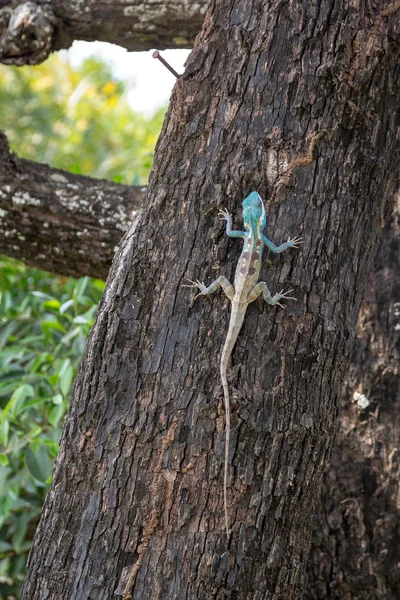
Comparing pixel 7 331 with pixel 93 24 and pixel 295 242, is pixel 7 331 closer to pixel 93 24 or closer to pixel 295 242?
pixel 93 24

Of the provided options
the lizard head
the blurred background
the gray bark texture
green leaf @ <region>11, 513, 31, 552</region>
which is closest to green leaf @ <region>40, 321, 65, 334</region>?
the blurred background

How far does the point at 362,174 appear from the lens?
95.0 inches

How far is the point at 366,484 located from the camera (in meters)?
3.25

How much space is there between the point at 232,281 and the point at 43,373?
1.78m

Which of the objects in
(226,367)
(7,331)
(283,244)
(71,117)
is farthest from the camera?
(71,117)

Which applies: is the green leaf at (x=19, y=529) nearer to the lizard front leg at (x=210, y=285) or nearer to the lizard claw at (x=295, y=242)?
the lizard front leg at (x=210, y=285)

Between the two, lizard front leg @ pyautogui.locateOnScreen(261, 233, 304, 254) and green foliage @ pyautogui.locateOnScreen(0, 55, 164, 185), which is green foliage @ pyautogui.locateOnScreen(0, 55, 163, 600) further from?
green foliage @ pyautogui.locateOnScreen(0, 55, 164, 185)

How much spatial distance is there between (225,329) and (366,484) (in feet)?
4.83

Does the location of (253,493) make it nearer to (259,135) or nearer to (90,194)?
(259,135)

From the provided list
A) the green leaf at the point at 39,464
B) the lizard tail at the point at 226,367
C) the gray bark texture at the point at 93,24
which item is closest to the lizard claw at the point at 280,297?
the lizard tail at the point at 226,367

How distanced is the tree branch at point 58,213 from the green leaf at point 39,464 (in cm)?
107

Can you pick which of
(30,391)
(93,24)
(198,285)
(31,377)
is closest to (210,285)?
(198,285)

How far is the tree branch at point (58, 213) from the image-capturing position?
360cm

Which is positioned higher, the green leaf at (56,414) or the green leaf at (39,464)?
the green leaf at (56,414)
